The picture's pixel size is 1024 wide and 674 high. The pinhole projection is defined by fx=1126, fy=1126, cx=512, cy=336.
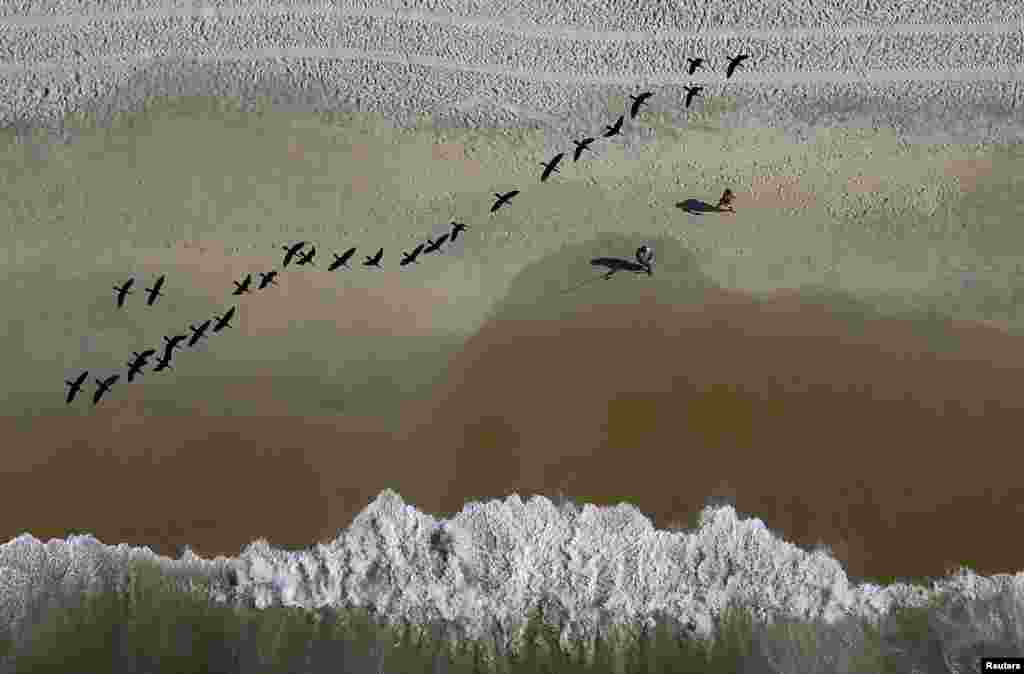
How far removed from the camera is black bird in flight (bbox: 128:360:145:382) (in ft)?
31.0

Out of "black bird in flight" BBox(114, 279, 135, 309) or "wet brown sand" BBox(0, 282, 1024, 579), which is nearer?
"wet brown sand" BBox(0, 282, 1024, 579)

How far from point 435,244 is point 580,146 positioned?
147 centimetres

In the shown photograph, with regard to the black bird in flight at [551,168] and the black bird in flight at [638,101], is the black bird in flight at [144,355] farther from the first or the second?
the black bird in flight at [638,101]

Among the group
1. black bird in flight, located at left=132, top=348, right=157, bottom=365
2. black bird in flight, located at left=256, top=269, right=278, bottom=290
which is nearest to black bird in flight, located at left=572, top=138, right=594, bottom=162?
black bird in flight, located at left=256, top=269, right=278, bottom=290

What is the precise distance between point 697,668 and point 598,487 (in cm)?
161

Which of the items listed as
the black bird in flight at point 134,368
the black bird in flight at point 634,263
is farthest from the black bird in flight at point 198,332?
the black bird in flight at point 634,263

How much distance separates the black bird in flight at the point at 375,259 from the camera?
950 cm

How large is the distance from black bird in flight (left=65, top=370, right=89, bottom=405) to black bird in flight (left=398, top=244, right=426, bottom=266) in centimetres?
282

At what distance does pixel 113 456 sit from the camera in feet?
30.9

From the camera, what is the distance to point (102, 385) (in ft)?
31.0

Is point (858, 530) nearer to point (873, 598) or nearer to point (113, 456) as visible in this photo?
point (873, 598)

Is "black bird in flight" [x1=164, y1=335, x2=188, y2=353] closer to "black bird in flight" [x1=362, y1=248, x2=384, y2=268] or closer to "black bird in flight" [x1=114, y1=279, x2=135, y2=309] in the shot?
"black bird in flight" [x1=114, y1=279, x2=135, y2=309]

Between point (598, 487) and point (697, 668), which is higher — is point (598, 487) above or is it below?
above

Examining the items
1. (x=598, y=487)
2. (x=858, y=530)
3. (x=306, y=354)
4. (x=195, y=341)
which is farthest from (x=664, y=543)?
(x=195, y=341)
